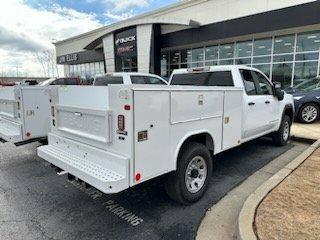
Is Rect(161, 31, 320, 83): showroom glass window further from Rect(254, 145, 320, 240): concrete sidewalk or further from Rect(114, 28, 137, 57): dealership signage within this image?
Rect(254, 145, 320, 240): concrete sidewalk

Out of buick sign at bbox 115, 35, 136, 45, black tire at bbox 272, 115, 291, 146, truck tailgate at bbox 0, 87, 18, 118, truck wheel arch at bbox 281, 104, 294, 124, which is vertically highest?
buick sign at bbox 115, 35, 136, 45

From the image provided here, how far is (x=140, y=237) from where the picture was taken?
330 centimetres

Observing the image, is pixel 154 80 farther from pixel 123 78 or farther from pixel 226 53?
pixel 226 53

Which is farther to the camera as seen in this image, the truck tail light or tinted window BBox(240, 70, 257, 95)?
tinted window BBox(240, 70, 257, 95)

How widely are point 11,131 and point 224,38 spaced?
51.4ft

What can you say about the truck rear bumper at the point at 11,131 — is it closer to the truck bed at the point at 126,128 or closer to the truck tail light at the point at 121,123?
the truck bed at the point at 126,128

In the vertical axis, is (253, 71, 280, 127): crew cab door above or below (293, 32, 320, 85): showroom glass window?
below

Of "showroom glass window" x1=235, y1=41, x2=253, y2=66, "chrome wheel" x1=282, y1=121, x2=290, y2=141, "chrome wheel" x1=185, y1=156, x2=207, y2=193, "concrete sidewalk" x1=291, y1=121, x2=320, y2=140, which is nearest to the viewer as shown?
"chrome wheel" x1=185, y1=156, x2=207, y2=193

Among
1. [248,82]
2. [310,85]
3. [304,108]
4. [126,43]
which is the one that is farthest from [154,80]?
[126,43]

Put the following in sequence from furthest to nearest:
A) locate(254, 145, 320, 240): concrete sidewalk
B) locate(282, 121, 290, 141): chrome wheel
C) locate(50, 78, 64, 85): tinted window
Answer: locate(50, 78, 64, 85): tinted window, locate(282, 121, 290, 141): chrome wheel, locate(254, 145, 320, 240): concrete sidewalk

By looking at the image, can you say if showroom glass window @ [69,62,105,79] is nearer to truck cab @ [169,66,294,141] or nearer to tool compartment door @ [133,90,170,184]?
truck cab @ [169,66,294,141]

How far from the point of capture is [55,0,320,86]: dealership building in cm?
1554

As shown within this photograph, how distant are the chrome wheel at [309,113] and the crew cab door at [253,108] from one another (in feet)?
17.1

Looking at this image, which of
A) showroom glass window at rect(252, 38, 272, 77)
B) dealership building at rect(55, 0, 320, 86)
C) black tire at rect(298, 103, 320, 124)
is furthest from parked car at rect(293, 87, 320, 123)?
showroom glass window at rect(252, 38, 272, 77)
